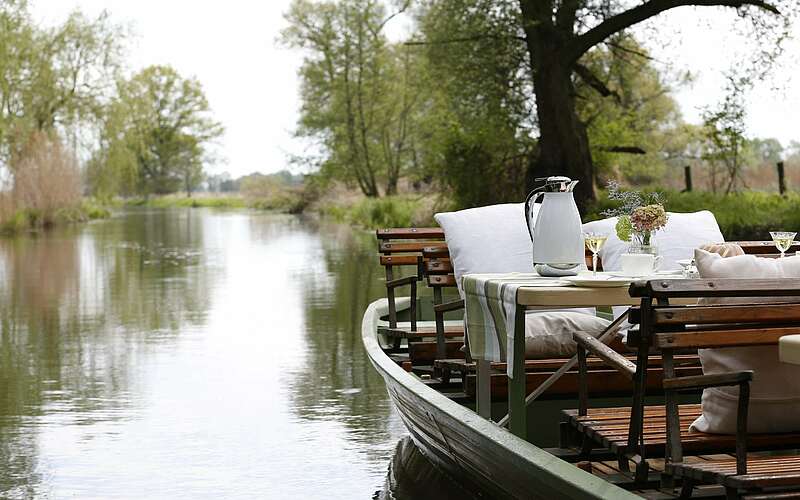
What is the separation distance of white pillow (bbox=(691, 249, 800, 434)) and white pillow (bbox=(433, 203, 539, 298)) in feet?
7.23

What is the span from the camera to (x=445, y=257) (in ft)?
20.7

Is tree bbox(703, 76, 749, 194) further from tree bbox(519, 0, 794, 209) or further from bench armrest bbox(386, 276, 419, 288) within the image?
bench armrest bbox(386, 276, 419, 288)

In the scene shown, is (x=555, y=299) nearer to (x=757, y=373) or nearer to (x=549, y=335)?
(x=757, y=373)

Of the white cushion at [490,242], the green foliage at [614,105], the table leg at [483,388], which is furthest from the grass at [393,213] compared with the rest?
the table leg at [483,388]

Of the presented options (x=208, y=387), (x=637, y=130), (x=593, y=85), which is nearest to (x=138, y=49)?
(x=637, y=130)

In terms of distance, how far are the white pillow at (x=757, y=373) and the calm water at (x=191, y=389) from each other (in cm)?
232

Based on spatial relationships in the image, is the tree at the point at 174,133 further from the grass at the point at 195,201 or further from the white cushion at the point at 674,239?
the white cushion at the point at 674,239

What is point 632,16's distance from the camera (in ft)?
65.6

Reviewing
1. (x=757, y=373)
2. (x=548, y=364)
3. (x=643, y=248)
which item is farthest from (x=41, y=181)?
(x=757, y=373)

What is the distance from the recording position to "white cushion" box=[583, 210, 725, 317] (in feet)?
18.7

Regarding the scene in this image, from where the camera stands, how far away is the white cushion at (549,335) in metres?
5.29

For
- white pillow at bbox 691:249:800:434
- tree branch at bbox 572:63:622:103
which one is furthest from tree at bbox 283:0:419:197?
white pillow at bbox 691:249:800:434

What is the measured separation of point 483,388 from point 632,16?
53.2ft

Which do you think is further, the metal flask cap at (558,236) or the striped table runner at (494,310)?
the metal flask cap at (558,236)
